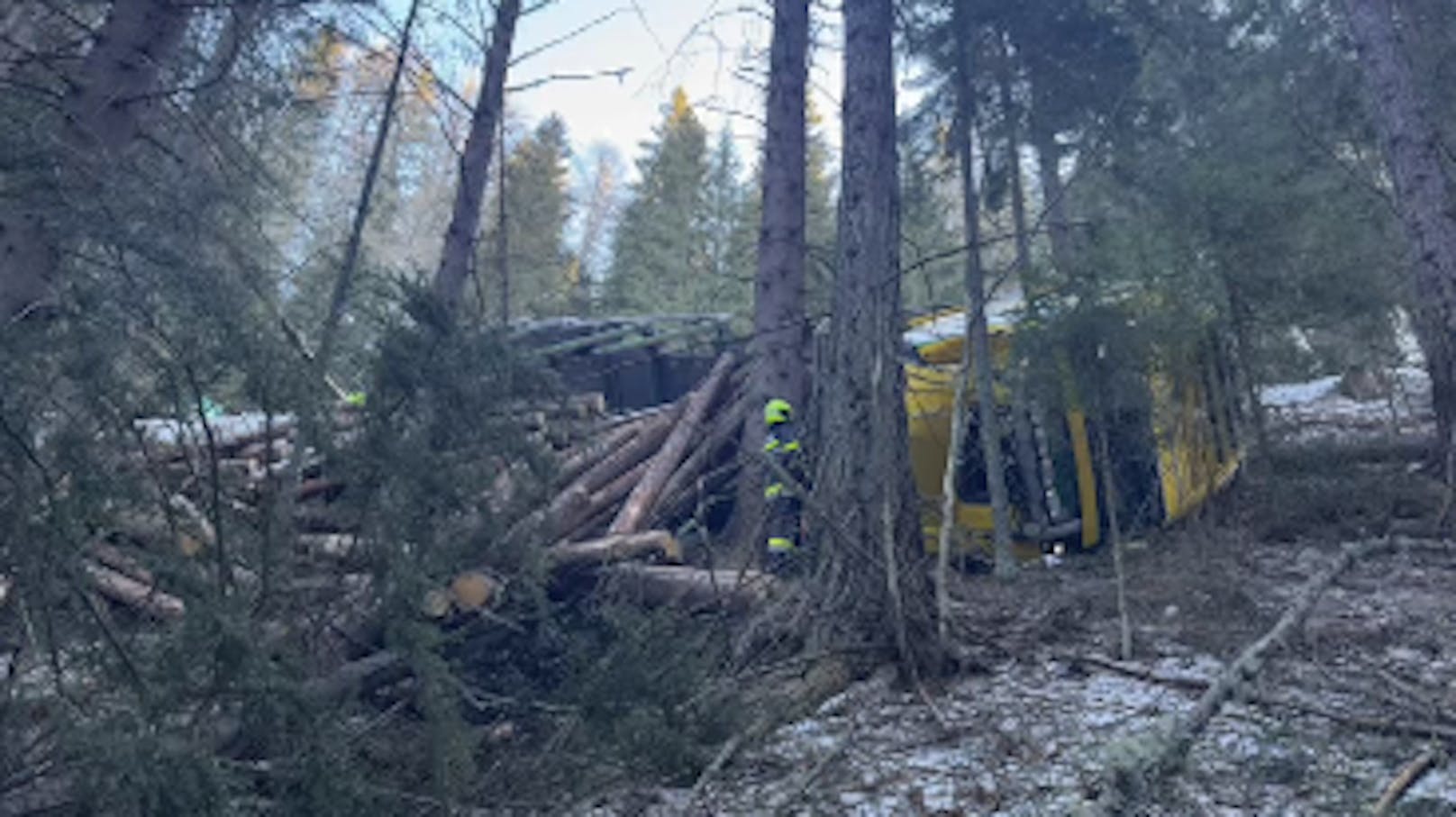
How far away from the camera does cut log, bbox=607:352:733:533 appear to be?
7.37 m

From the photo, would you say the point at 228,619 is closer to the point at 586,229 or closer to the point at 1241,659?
the point at 1241,659

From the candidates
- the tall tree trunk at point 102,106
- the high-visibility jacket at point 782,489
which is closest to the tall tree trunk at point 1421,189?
the high-visibility jacket at point 782,489

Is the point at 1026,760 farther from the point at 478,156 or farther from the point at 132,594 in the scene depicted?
the point at 478,156

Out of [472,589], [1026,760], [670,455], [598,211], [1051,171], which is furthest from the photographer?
[598,211]

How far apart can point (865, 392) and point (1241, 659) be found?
6.25 feet

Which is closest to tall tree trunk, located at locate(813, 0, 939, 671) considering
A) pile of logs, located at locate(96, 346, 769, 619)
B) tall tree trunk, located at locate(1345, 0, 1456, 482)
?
pile of logs, located at locate(96, 346, 769, 619)

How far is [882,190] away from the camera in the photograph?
5.09m

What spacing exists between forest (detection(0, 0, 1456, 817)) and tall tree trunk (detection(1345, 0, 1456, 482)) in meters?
0.03

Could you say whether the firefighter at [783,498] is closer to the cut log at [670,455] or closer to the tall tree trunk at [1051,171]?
the cut log at [670,455]

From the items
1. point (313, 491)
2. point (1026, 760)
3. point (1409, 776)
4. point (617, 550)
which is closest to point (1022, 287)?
point (617, 550)

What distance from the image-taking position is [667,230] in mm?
24734

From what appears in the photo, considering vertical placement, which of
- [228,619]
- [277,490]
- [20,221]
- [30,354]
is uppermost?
[20,221]

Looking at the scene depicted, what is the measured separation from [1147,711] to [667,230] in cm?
2170

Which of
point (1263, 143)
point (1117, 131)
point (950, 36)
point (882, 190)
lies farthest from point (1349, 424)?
point (882, 190)
